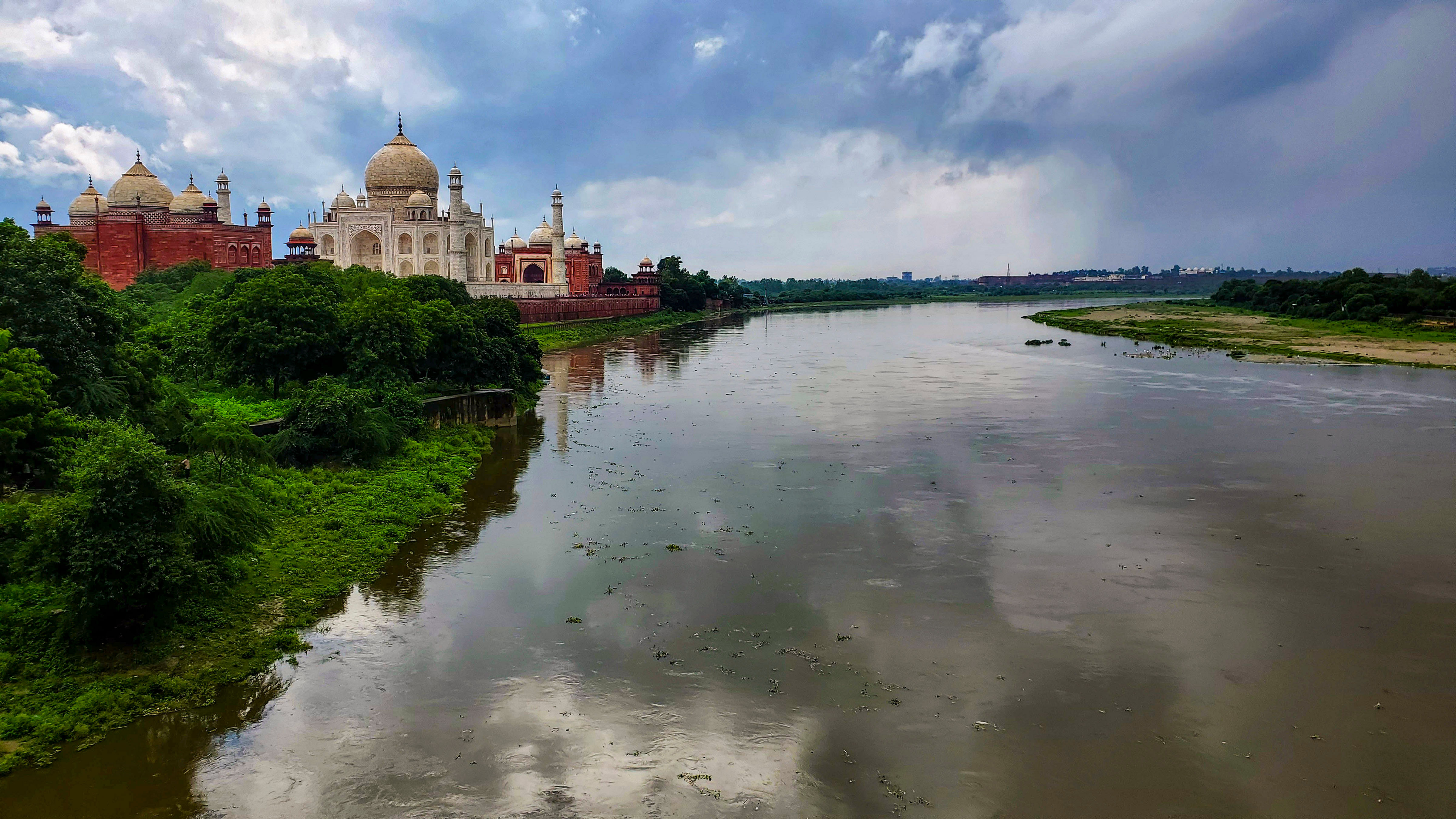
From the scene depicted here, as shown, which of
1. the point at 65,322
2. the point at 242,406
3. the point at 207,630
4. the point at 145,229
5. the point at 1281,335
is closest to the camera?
the point at 207,630

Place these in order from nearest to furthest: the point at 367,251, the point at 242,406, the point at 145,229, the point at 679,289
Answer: the point at 242,406
the point at 145,229
the point at 367,251
the point at 679,289

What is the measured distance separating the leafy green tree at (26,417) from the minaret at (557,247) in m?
53.6

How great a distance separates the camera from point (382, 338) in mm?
22203

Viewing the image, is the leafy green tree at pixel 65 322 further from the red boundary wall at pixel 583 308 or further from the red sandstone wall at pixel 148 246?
the red boundary wall at pixel 583 308

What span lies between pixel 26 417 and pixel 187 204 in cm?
4331

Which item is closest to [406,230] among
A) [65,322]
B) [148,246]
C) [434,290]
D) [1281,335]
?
[148,246]

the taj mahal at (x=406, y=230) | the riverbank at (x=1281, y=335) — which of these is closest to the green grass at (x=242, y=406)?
the taj mahal at (x=406, y=230)

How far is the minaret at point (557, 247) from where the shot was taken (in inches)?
2569

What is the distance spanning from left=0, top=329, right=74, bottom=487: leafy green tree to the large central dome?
4466 cm

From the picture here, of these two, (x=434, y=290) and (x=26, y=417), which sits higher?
(x=434, y=290)

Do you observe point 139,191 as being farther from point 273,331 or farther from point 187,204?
point 273,331

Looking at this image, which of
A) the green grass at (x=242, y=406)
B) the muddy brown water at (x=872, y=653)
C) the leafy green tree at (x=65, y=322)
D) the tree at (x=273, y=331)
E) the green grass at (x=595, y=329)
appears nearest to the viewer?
the muddy brown water at (x=872, y=653)

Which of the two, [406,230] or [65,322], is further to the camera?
[406,230]

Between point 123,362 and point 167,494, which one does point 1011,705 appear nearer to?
point 167,494
